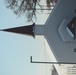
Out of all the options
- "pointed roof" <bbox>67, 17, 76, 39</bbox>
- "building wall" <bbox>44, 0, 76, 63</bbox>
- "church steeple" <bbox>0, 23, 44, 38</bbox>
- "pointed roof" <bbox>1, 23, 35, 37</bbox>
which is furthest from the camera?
"pointed roof" <bbox>1, 23, 35, 37</bbox>

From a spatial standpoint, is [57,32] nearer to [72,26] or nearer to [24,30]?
[72,26]

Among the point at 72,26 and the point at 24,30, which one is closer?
the point at 72,26

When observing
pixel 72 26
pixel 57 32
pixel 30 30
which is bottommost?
pixel 57 32

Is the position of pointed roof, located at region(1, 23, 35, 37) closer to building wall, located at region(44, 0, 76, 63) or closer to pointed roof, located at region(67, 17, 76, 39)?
building wall, located at region(44, 0, 76, 63)

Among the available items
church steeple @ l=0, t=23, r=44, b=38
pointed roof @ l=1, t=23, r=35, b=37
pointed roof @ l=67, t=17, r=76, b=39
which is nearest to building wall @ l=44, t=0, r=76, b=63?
church steeple @ l=0, t=23, r=44, b=38

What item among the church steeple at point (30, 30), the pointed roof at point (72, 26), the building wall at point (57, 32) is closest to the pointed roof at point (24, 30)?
the church steeple at point (30, 30)

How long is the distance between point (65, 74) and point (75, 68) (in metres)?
1.49

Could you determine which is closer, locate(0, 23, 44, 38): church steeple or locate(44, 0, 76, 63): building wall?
locate(44, 0, 76, 63): building wall

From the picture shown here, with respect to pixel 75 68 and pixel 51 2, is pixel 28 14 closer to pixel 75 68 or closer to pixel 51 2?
pixel 51 2

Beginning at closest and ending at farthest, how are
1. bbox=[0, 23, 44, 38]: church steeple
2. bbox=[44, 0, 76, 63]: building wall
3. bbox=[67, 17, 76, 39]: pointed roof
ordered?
bbox=[67, 17, 76, 39]: pointed roof < bbox=[44, 0, 76, 63]: building wall < bbox=[0, 23, 44, 38]: church steeple

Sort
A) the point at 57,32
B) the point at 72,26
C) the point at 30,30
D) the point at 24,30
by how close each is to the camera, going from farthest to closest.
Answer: the point at 24,30, the point at 30,30, the point at 57,32, the point at 72,26

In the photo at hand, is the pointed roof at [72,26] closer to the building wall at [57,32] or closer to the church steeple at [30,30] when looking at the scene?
the building wall at [57,32]

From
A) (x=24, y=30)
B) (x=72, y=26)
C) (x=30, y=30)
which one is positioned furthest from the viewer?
(x=24, y=30)

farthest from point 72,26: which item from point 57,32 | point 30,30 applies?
point 30,30
